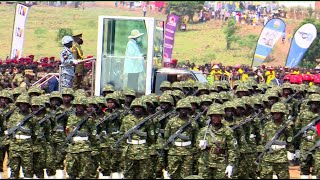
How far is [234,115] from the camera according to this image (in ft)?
52.5

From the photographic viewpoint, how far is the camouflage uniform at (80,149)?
15.6 m

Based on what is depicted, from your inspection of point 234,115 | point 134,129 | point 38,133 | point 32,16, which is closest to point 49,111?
point 38,133

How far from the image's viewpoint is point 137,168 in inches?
623

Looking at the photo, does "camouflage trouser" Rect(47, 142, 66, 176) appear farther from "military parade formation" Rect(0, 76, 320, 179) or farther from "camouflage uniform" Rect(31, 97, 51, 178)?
"camouflage uniform" Rect(31, 97, 51, 178)

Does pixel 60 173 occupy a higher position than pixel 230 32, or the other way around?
pixel 230 32

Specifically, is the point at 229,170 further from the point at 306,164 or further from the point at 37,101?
the point at 37,101

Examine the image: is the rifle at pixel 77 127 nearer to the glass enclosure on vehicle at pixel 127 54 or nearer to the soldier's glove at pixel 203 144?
the soldier's glove at pixel 203 144

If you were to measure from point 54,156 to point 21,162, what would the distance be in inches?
39.1

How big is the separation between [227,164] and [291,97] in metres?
5.44

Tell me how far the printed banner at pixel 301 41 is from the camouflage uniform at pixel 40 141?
19015 mm

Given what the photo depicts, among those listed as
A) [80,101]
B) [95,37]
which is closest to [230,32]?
[95,37]

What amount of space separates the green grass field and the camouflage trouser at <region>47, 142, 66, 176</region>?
28438mm

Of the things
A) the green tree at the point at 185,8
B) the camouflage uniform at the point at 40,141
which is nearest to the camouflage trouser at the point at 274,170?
the camouflage uniform at the point at 40,141

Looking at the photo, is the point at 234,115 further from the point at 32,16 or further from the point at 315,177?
the point at 32,16
